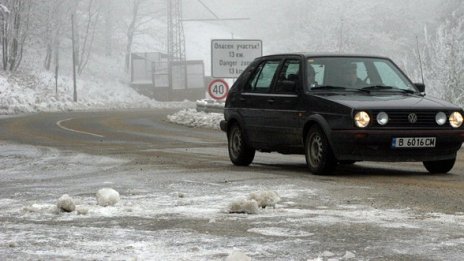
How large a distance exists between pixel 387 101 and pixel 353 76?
92 centimetres

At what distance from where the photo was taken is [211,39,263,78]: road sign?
26.8m

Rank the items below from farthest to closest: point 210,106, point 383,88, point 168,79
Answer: point 168,79 → point 210,106 → point 383,88

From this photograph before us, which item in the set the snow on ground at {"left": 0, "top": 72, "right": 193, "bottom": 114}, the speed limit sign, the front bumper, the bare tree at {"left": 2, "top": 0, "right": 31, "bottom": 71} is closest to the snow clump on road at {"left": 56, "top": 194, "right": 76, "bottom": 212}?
the front bumper

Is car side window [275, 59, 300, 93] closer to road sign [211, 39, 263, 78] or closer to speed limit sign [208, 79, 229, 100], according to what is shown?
speed limit sign [208, 79, 229, 100]

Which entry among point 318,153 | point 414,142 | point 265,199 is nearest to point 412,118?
point 414,142

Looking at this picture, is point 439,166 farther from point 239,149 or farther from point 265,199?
point 265,199

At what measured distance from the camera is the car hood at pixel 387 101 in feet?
32.2

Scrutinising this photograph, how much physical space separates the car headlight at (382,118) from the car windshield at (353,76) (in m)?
0.82

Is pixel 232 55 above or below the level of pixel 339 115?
above

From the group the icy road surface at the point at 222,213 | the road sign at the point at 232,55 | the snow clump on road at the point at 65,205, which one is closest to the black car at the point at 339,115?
the icy road surface at the point at 222,213

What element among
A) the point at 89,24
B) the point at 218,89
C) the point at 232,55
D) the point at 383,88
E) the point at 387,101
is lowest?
the point at 218,89

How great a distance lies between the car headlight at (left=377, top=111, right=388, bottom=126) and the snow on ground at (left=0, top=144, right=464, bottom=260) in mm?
1414

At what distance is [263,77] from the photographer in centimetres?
1185

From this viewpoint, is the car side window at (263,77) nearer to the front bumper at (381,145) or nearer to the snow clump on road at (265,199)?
the front bumper at (381,145)
